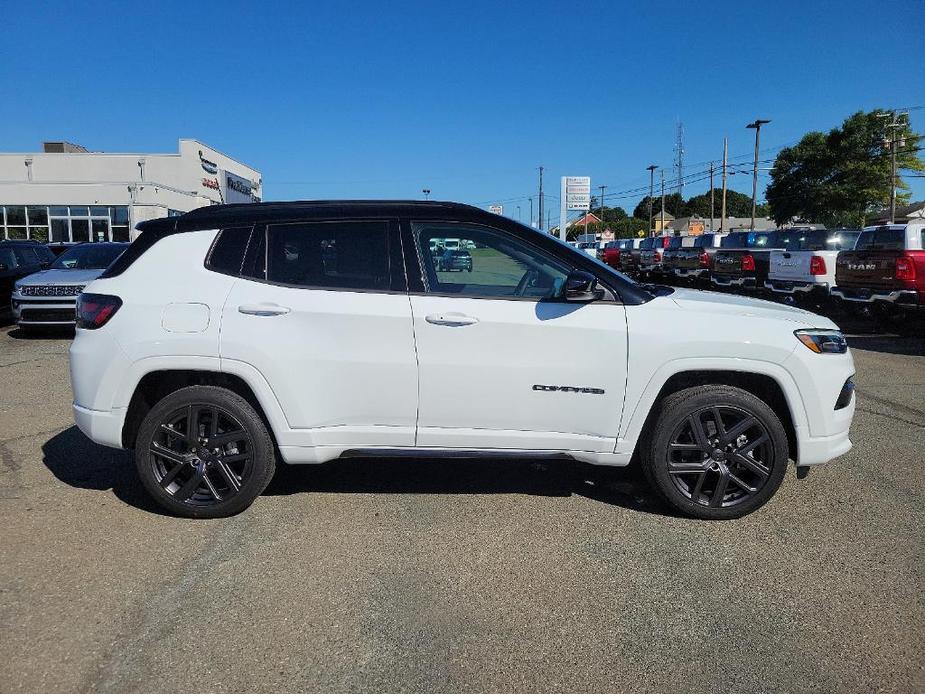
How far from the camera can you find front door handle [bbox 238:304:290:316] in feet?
13.1

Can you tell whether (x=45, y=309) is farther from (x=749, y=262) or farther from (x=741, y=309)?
(x=749, y=262)

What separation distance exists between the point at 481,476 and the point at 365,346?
152cm

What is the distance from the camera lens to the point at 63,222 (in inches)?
1668

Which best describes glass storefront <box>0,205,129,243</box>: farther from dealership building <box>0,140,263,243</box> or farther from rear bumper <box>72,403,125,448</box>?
rear bumper <box>72,403,125,448</box>

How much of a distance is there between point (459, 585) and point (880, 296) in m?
11.3

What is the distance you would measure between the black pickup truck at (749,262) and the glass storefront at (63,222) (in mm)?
35456

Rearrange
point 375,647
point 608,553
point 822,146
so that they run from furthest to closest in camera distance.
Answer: point 822,146 → point 608,553 → point 375,647

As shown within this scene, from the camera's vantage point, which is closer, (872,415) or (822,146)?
(872,415)

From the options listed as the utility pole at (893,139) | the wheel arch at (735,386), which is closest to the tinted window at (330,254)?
the wheel arch at (735,386)

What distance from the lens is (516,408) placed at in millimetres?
3994

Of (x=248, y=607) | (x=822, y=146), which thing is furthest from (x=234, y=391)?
(x=822, y=146)

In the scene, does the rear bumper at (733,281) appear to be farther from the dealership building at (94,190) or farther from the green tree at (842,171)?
the green tree at (842,171)

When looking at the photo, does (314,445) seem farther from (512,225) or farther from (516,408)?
(512,225)

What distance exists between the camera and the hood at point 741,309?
4062mm
